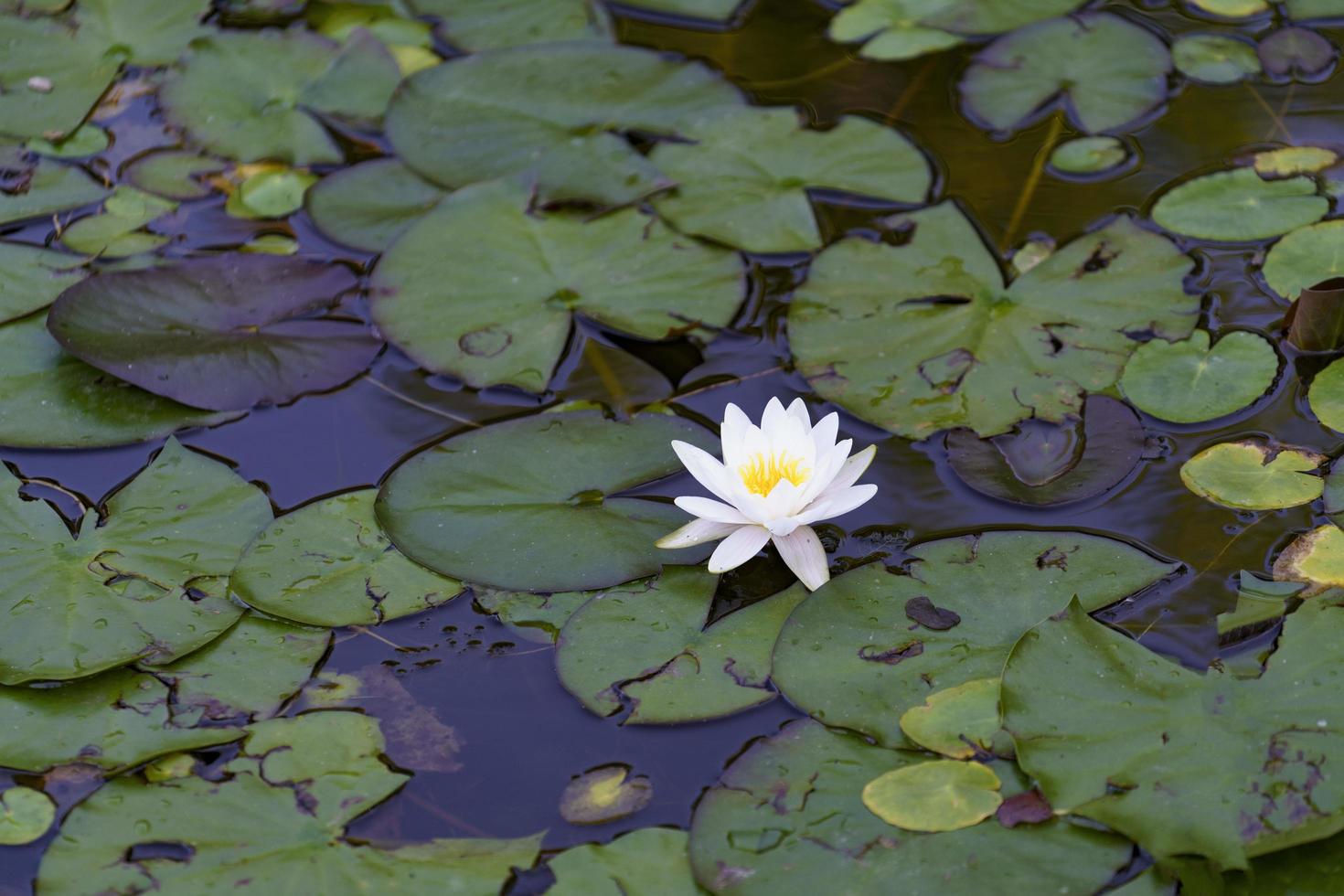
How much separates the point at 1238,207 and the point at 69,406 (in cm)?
323

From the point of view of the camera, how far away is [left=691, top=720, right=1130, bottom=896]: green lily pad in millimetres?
2062

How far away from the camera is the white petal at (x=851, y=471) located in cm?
260

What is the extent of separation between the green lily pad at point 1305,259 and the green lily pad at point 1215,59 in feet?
2.82

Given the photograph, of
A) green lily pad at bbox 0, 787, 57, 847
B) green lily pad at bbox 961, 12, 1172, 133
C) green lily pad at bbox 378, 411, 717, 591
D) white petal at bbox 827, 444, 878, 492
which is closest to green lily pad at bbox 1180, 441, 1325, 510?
white petal at bbox 827, 444, 878, 492

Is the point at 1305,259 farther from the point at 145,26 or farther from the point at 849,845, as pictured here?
the point at 145,26

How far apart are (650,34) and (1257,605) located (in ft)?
9.45

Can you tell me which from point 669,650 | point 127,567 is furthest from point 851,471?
point 127,567

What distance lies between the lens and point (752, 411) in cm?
302

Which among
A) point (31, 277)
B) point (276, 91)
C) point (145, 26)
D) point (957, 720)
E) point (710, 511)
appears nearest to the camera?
point (957, 720)

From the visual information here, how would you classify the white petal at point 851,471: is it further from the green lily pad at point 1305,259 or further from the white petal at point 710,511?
the green lily pad at point 1305,259

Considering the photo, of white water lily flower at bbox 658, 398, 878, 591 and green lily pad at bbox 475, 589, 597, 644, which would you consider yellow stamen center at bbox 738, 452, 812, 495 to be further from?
green lily pad at bbox 475, 589, 597, 644

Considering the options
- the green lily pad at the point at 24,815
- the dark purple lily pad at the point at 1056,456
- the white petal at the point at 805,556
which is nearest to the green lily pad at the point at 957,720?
the white petal at the point at 805,556

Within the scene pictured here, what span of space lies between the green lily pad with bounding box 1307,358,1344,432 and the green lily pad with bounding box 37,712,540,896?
2066mm

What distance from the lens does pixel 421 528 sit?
271cm
